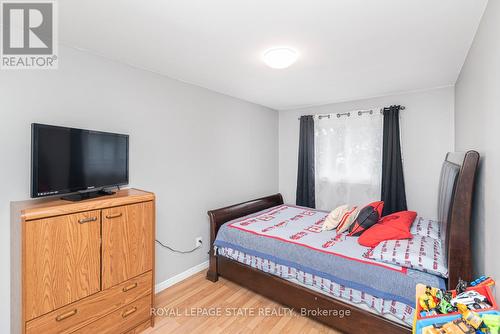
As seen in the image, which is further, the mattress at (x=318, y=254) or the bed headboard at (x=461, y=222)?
the mattress at (x=318, y=254)

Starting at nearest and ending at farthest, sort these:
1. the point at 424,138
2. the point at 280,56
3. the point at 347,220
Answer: the point at 280,56 < the point at 347,220 < the point at 424,138

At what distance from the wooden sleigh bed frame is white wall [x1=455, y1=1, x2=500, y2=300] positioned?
87 mm

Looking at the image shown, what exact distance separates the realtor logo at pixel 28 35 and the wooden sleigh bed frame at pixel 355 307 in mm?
2143

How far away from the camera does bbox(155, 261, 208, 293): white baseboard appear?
2.63m

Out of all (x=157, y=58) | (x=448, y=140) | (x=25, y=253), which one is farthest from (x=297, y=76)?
(x=25, y=253)

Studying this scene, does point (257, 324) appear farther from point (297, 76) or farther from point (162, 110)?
point (297, 76)

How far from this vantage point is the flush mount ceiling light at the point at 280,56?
A: 6.50ft

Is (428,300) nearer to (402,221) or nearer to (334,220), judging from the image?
(402,221)

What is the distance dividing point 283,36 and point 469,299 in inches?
75.0

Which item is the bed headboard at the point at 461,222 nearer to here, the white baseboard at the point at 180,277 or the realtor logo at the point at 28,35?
the white baseboard at the point at 180,277

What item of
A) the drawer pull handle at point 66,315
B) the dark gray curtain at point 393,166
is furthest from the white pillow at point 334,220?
the drawer pull handle at point 66,315

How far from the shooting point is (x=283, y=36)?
1793 millimetres

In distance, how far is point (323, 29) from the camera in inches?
66.5

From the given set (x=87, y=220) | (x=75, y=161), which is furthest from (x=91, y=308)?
(x=75, y=161)
